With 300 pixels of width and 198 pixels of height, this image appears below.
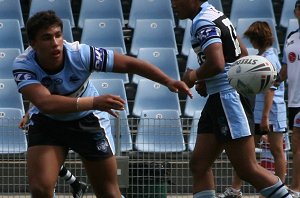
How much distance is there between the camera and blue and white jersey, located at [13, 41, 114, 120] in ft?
19.7

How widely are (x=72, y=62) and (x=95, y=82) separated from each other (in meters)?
5.01

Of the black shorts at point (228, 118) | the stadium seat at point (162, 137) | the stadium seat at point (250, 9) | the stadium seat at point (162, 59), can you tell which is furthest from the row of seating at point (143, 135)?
the stadium seat at point (250, 9)

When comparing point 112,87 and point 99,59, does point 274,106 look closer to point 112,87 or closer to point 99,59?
point 112,87

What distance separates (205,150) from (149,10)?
22.2 feet

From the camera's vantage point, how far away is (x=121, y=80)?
10984 millimetres

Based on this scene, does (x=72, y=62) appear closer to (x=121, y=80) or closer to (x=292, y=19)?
(x=121, y=80)

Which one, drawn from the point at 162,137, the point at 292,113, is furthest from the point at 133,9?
the point at 292,113

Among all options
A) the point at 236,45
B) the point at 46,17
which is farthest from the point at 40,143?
the point at 236,45

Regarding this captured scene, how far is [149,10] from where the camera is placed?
1316 centimetres

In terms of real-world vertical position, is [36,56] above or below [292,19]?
below

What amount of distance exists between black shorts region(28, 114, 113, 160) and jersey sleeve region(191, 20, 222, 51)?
98cm

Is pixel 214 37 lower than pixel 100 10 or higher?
lower

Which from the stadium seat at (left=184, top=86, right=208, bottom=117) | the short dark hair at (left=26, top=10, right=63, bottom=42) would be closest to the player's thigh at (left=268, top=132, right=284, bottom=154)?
the stadium seat at (left=184, top=86, right=208, bottom=117)

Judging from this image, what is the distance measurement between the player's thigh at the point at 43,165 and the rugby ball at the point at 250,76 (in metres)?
1.42
